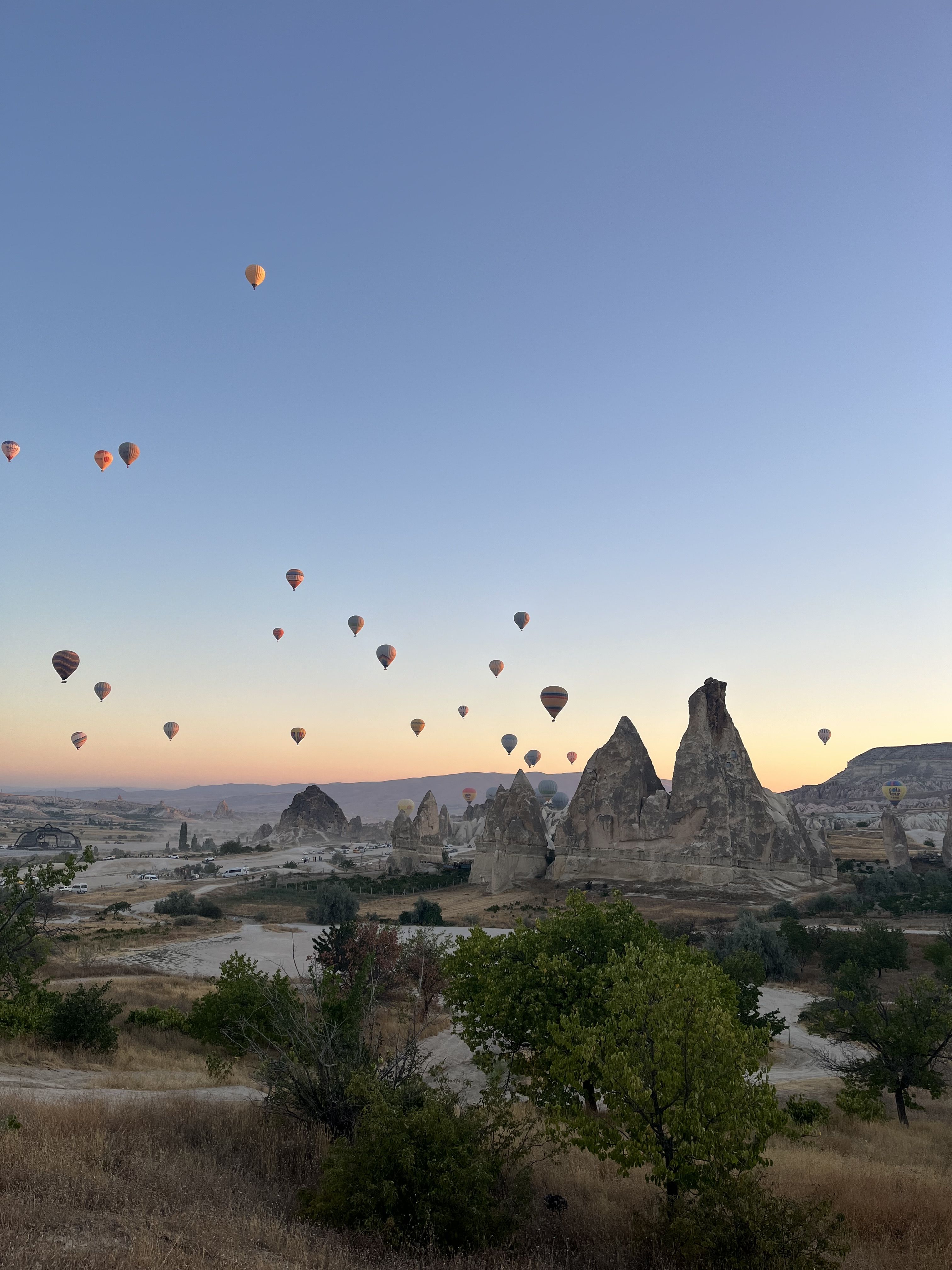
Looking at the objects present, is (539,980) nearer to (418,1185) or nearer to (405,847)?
(418,1185)

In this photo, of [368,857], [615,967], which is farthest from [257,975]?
[368,857]

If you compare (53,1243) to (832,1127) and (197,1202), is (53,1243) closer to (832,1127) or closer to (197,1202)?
(197,1202)

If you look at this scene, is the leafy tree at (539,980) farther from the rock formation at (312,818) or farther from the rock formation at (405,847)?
the rock formation at (312,818)

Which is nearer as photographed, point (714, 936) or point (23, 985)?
point (23, 985)

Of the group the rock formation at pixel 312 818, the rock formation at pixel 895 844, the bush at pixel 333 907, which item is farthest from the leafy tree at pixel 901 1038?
the rock formation at pixel 312 818

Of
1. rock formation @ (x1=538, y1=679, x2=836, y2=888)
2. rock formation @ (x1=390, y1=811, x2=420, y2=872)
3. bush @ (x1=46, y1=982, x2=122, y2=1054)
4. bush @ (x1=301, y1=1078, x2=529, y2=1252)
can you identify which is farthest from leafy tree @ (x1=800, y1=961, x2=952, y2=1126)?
rock formation @ (x1=390, y1=811, x2=420, y2=872)

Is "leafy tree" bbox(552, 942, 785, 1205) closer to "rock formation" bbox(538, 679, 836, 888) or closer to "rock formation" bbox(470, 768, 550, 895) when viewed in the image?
"rock formation" bbox(538, 679, 836, 888)
